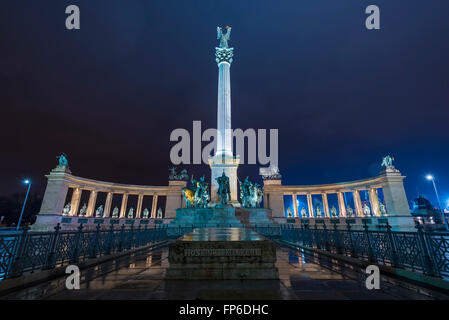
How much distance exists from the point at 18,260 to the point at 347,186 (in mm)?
61008

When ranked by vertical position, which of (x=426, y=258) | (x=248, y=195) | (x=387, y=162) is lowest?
(x=426, y=258)

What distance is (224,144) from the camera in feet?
127

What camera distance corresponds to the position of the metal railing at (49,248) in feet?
19.1

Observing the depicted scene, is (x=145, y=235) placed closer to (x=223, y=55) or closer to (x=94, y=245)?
(x=94, y=245)

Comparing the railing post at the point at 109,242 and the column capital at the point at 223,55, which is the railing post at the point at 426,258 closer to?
the railing post at the point at 109,242

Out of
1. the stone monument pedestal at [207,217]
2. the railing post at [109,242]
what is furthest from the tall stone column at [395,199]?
the railing post at [109,242]

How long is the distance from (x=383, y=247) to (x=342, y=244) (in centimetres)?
298

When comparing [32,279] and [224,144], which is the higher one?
[224,144]

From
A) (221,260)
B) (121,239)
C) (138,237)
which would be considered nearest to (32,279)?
(121,239)

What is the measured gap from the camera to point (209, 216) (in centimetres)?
2819

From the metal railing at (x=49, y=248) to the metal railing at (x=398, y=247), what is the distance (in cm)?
1262
